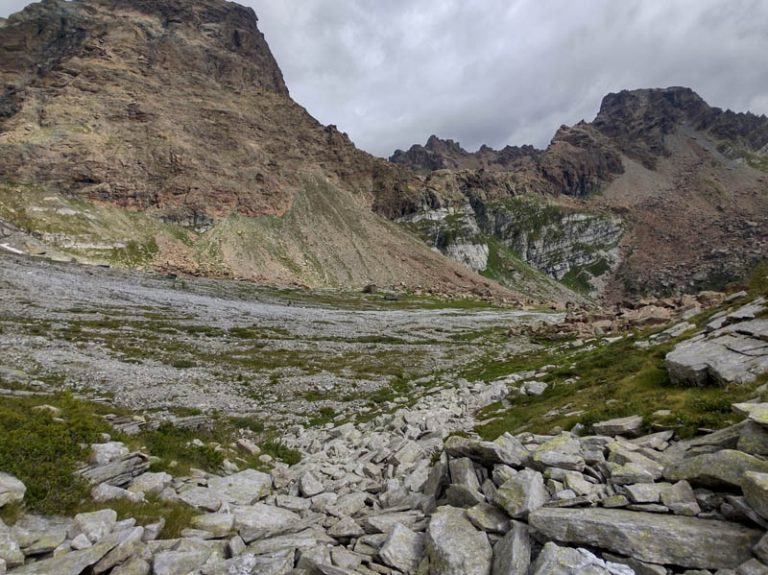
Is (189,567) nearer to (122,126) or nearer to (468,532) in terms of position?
(468,532)

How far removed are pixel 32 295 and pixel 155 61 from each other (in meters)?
186

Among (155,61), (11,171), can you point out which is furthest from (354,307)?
(155,61)

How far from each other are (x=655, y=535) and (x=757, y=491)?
1.78m

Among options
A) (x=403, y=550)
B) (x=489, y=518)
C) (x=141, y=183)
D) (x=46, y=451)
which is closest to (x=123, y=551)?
(x=46, y=451)

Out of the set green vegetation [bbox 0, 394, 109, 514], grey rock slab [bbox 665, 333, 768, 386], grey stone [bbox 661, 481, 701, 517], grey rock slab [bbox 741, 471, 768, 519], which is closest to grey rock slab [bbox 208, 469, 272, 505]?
green vegetation [bbox 0, 394, 109, 514]

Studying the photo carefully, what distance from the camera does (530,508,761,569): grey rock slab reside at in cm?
673

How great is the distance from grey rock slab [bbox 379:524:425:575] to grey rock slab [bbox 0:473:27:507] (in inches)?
320

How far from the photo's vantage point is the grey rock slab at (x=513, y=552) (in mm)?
7438

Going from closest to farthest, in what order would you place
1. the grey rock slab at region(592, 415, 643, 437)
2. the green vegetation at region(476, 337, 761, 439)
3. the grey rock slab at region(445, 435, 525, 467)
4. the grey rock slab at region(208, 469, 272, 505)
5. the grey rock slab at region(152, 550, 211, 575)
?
1. the grey rock slab at region(152, 550, 211, 575)
2. the grey rock slab at region(445, 435, 525, 467)
3. the green vegetation at region(476, 337, 761, 439)
4. the grey rock slab at region(592, 415, 643, 437)
5. the grey rock slab at region(208, 469, 272, 505)

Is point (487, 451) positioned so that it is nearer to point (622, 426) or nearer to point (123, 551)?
point (622, 426)

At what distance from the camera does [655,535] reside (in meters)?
7.19

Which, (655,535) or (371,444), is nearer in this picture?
(655,535)

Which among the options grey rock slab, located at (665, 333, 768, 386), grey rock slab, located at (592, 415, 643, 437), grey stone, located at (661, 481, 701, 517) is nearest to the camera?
grey stone, located at (661, 481, 701, 517)

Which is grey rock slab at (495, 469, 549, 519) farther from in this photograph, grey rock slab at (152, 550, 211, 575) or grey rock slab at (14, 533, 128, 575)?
grey rock slab at (14, 533, 128, 575)
